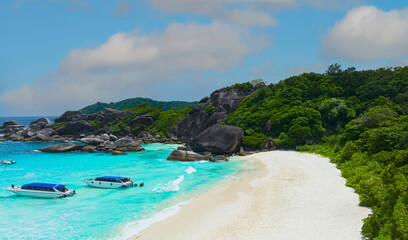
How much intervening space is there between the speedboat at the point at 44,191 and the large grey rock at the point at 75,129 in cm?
9248

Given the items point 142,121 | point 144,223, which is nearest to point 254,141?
point 144,223

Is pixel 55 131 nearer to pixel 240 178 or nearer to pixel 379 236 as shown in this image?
pixel 240 178

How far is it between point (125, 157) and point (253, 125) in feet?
120

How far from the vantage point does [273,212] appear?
23.5 metres

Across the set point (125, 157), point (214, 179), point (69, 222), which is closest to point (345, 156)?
point (214, 179)

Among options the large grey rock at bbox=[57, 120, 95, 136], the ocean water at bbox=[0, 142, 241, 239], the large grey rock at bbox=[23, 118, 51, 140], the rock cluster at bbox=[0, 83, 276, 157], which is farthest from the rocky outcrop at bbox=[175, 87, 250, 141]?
the large grey rock at bbox=[23, 118, 51, 140]

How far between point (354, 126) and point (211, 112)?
54.6 metres

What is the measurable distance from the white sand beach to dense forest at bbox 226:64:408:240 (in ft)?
5.90

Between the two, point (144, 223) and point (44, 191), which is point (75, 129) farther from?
point (144, 223)

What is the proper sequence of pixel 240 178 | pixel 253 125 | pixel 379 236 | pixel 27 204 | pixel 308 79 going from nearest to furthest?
pixel 379 236 < pixel 27 204 < pixel 240 178 < pixel 253 125 < pixel 308 79

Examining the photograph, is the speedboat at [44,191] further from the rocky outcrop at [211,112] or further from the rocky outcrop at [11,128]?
the rocky outcrop at [11,128]

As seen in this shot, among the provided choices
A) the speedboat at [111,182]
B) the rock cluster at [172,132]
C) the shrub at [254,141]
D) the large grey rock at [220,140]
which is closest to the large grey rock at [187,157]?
the rock cluster at [172,132]

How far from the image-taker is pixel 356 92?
75750 mm

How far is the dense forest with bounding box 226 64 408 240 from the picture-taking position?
69.3 feet
